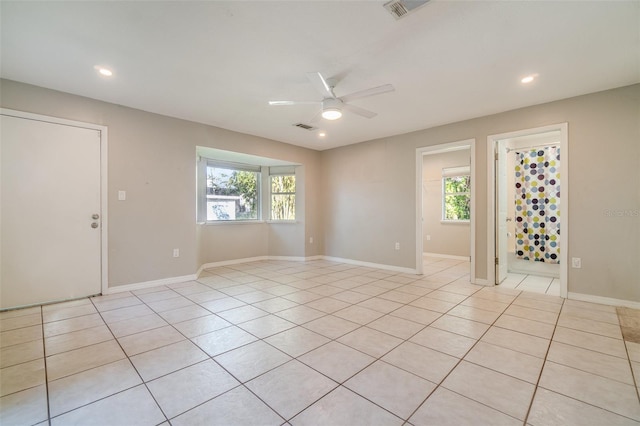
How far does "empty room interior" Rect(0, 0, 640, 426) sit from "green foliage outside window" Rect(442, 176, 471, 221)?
824 millimetres

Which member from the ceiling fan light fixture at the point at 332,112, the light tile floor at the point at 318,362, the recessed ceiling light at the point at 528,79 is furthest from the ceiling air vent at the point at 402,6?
the light tile floor at the point at 318,362

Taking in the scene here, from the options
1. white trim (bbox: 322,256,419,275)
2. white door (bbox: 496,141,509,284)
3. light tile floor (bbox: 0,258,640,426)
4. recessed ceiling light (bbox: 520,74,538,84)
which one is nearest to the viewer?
light tile floor (bbox: 0,258,640,426)

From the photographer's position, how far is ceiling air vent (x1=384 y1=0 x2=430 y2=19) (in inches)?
70.0

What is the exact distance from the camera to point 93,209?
342cm

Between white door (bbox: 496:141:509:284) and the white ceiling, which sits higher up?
the white ceiling

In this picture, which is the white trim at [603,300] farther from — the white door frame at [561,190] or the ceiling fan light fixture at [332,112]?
the ceiling fan light fixture at [332,112]

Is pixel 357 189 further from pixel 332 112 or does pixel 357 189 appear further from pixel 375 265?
pixel 332 112

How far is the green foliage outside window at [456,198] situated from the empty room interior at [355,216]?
0.82 metres

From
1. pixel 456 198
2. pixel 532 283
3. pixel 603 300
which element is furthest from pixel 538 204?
pixel 603 300

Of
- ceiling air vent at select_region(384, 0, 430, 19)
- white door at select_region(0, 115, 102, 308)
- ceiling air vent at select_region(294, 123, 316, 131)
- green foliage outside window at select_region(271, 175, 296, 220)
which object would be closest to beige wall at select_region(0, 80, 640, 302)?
white door at select_region(0, 115, 102, 308)

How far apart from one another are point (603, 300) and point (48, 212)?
662cm

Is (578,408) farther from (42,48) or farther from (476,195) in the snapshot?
(42,48)

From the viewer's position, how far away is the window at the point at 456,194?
6.04m

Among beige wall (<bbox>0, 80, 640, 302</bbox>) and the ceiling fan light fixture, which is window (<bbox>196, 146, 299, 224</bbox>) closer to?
beige wall (<bbox>0, 80, 640, 302</bbox>)
